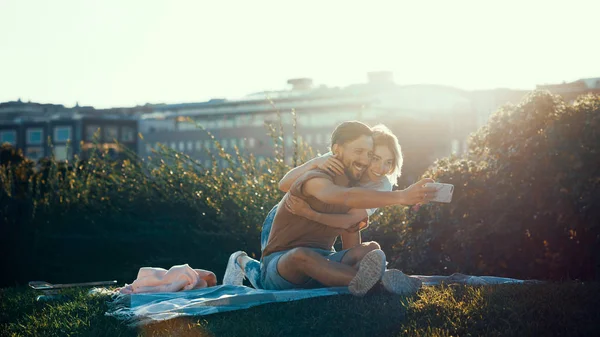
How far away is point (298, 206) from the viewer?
509 centimetres

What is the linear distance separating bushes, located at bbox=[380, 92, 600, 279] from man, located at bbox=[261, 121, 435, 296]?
1826 mm

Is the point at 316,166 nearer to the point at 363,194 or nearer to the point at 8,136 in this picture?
the point at 363,194

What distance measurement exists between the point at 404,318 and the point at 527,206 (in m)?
2.84

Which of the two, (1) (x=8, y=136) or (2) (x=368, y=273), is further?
(1) (x=8, y=136)

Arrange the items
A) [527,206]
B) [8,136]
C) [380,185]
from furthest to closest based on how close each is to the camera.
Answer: [8,136]
[527,206]
[380,185]

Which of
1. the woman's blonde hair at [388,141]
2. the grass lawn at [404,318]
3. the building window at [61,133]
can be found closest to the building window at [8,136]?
the building window at [61,133]

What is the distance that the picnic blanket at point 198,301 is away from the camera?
15.6ft

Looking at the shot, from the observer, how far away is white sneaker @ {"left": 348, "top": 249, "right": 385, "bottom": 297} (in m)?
4.68

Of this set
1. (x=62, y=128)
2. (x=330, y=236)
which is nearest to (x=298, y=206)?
(x=330, y=236)

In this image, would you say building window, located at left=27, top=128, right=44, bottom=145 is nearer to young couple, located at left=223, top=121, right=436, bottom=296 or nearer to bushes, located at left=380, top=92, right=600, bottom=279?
bushes, located at left=380, top=92, right=600, bottom=279

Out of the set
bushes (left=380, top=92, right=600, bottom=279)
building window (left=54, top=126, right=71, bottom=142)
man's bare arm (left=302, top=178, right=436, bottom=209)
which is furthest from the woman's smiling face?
building window (left=54, top=126, right=71, bottom=142)

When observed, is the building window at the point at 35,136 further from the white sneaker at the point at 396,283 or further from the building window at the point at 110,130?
the white sneaker at the point at 396,283

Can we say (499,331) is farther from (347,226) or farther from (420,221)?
(420,221)

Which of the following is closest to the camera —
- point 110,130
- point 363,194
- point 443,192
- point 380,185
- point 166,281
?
point 443,192
